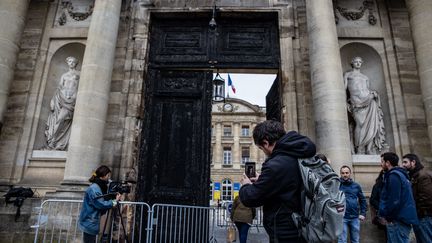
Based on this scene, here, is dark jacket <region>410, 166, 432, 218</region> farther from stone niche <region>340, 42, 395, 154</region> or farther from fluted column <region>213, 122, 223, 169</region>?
fluted column <region>213, 122, 223, 169</region>

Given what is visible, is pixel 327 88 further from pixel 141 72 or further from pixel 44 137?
pixel 44 137

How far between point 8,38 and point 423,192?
922 centimetres

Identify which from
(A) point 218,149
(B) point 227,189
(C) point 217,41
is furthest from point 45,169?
(B) point 227,189

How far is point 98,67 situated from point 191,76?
2.40 metres

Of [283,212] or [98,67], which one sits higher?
[98,67]

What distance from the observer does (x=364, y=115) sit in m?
7.68

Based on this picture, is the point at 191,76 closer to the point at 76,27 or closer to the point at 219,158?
the point at 76,27

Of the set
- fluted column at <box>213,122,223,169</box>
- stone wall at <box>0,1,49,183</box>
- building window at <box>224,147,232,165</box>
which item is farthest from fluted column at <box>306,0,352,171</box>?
building window at <box>224,147,232,165</box>

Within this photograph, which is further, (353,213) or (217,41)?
(217,41)

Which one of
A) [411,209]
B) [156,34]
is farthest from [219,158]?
[411,209]

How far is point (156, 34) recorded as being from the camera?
8781 mm

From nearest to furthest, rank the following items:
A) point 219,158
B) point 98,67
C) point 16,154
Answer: point 98,67 → point 16,154 → point 219,158

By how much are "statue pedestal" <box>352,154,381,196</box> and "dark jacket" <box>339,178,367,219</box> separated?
1937 millimetres

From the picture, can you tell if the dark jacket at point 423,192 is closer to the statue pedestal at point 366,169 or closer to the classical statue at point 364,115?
the statue pedestal at point 366,169
